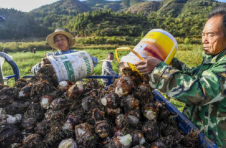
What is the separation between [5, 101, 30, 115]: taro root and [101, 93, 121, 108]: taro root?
104 cm

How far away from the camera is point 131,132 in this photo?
1.60 m

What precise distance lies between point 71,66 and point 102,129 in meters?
1.04

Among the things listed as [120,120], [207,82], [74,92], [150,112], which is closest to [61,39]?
[74,92]

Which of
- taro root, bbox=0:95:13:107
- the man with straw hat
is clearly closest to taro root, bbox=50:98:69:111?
taro root, bbox=0:95:13:107

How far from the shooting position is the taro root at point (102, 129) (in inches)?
62.4

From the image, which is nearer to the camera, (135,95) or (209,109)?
(209,109)

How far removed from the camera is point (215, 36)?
4.86 ft

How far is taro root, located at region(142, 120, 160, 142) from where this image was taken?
1.60m

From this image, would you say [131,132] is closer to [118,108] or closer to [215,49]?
[118,108]

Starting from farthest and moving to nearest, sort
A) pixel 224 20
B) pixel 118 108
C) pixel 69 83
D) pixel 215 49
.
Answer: pixel 69 83, pixel 118 108, pixel 215 49, pixel 224 20

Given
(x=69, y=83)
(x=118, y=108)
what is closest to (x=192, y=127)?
(x=118, y=108)

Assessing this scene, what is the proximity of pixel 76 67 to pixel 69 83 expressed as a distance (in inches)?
10.2

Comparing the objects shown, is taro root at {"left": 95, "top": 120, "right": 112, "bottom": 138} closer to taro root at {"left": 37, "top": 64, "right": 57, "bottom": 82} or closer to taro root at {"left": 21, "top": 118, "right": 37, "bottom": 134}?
taro root at {"left": 21, "top": 118, "right": 37, "bottom": 134}

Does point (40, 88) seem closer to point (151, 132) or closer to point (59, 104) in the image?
point (59, 104)
